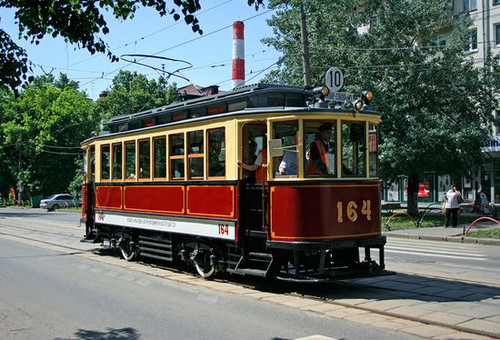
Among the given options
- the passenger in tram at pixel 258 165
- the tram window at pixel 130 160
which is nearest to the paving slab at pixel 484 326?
the passenger in tram at pixel 258 165

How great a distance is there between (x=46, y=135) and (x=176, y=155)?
44771 millimetres

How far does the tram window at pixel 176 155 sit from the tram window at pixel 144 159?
96 centimetres

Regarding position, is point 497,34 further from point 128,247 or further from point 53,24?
point 53,24

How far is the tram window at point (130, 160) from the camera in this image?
12148mm

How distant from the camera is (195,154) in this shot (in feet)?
33.0

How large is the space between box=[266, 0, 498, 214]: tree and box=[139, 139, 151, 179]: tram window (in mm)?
12499

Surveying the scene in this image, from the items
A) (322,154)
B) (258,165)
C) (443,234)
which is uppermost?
(322,154)

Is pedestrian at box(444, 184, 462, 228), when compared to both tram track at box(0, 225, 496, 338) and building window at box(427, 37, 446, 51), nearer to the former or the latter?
building window at box(427, 37, 446, 51)

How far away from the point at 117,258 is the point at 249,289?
5.46m

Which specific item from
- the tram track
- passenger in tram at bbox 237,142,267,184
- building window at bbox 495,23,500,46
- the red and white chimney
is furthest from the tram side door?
building window at bbox 495,23,500,46

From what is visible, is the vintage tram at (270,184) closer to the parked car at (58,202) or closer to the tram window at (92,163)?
the tram window at (92,163)

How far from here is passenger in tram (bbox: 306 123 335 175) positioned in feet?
27.1

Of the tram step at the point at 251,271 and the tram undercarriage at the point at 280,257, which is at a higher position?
the tram undercarriage at the point at 280,257

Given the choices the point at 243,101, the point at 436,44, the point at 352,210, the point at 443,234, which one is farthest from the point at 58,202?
the point at 352,210
